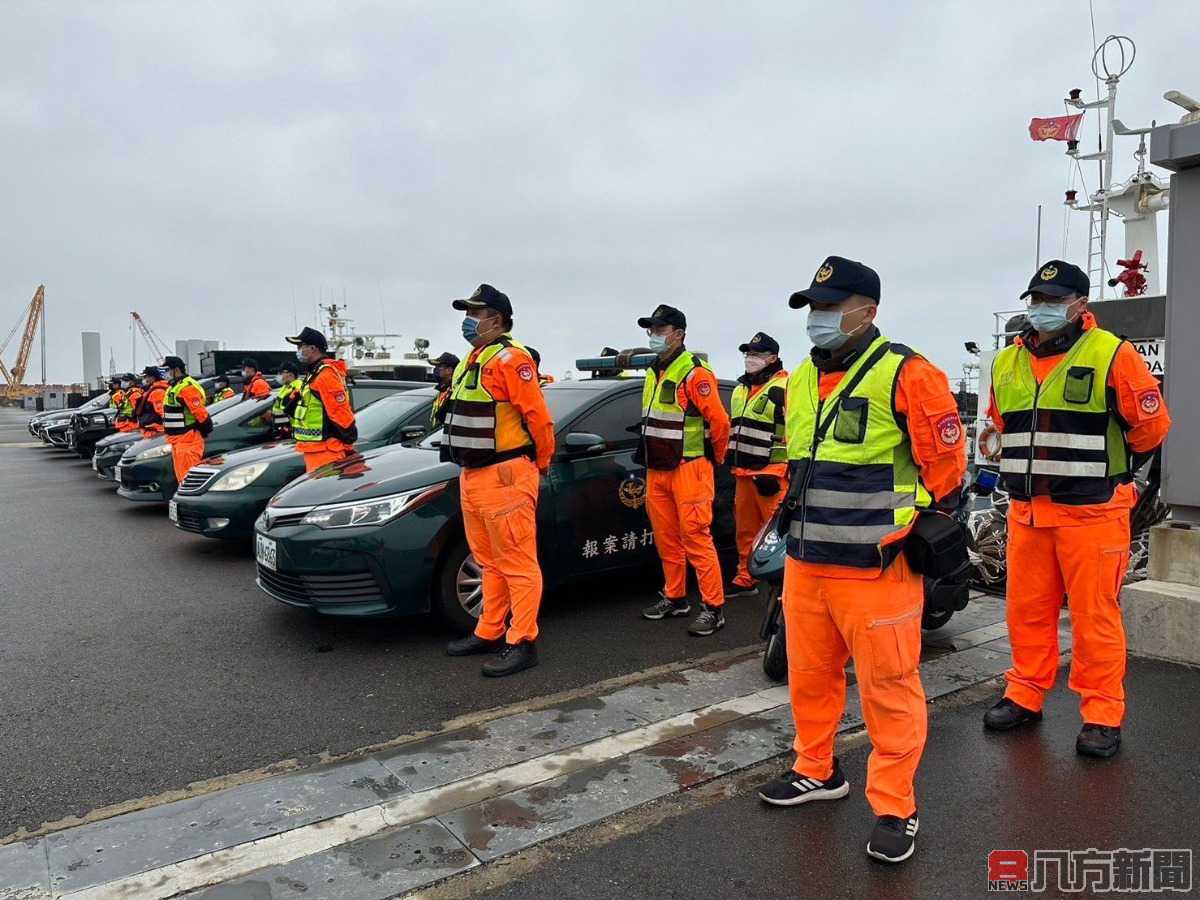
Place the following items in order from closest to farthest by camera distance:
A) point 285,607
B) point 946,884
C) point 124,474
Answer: point 946,884
point 285,607
point 124,474

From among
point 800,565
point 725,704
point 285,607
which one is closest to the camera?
point 800,565

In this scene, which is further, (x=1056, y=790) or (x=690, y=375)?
(x=690, y=375)

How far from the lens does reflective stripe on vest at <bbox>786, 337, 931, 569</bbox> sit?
283 cm

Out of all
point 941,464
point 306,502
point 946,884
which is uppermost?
point 941,464

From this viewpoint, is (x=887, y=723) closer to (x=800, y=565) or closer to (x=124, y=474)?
(x=800, y=565)

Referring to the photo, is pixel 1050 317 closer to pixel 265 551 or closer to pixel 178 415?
pixel 265 551

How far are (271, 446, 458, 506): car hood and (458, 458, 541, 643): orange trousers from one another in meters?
0.49

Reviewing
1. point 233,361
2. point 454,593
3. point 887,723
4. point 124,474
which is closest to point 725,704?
point 887,723

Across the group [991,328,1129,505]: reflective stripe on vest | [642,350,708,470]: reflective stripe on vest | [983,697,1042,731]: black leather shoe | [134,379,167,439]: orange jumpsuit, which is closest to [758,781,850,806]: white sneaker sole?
[983,697,1042,731]: black leather shoe

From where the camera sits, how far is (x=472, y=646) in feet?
16.3

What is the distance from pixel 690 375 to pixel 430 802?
2.98m

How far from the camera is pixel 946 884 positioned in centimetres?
273

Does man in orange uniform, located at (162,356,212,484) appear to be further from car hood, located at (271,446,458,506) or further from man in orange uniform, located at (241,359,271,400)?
car hood, located at (271,446,458,506)

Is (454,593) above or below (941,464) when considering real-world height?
below
